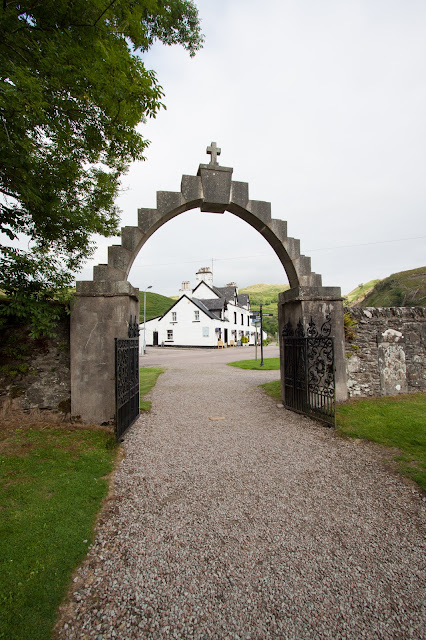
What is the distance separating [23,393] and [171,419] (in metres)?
3.00

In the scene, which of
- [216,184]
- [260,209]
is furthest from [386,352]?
[216,184]

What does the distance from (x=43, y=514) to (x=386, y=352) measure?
7426 millimetres

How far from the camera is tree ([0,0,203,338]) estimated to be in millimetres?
4105

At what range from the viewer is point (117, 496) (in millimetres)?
3768

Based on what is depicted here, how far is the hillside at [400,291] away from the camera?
61.6 ft

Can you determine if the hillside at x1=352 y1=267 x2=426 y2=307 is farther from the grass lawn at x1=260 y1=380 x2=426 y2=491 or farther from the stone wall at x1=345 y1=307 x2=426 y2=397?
the grass lawn at x1=260 y1=380 x2=426 y2=491

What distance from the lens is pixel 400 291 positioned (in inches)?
798

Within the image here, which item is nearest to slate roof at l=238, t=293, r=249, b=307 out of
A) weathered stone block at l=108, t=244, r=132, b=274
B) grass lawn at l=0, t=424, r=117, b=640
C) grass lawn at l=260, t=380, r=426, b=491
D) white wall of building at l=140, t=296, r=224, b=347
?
white wall of building at l=140, t=296, r=224, b=347

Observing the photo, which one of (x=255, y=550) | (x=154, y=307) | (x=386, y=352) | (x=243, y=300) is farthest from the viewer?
(x=154, y=307)

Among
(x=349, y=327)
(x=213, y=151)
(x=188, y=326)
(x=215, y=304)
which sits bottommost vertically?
(x=349, y=327)

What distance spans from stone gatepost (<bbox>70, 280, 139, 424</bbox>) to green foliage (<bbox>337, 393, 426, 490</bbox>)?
14.8ft

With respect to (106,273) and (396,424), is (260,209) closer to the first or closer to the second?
(106,273)

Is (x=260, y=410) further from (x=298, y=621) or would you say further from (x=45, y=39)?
(x=45, y=39)

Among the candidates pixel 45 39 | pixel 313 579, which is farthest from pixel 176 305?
pixel 313 579
